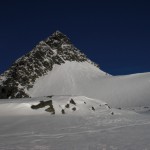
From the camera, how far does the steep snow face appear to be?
264 ft

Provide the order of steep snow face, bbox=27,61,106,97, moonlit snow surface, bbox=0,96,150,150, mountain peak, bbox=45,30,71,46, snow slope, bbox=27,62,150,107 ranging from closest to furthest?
moonlit snow surface, bbox=0,96,150,150 < snow slope, bbox=27,62,150,107 < steep snow face, bbox=27,61,106,97 < mountain peak, bbox=45,30,71,46

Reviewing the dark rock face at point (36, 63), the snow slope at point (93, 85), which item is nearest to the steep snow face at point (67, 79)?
the snow slope at point (93, 85)

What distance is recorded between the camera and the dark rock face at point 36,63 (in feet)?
258

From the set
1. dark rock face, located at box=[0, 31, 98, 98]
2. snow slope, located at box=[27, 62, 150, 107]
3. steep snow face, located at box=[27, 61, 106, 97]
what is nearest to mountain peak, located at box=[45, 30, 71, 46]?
dark rock face, located at box=[0, 31, 98, 98]

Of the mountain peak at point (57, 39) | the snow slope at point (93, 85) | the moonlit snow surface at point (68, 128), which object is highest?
the mountain peak at point (57, 39)

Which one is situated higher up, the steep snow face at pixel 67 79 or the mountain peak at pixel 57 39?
the mountain peak at pixel 57 39

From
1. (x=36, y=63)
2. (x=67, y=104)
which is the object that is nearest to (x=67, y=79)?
(x=36, y=63)

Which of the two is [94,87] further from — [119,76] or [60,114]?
[60,114]

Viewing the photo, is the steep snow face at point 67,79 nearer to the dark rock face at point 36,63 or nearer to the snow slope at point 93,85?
the snow slope at point 93,85

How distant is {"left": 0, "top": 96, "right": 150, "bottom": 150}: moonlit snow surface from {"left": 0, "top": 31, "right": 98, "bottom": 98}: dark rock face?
4869 centimetres

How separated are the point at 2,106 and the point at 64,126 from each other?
5.37 meters

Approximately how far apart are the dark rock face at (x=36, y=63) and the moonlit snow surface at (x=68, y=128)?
160 feet

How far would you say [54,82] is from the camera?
8556cm

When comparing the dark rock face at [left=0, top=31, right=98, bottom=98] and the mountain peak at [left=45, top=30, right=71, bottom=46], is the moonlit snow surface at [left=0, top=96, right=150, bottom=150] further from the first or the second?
the mountain peak at [left=45, top=30, right=71, bottom=46]
